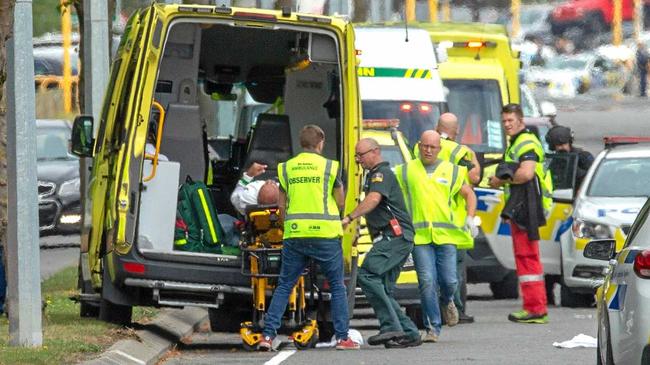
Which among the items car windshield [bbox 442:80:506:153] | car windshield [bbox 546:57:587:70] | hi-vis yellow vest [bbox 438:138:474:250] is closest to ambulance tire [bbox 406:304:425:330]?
hi-vis yellow vest [bbox 438:138:474:250]

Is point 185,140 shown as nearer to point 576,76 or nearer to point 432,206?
point 432,206

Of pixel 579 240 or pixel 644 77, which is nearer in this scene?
pixel 579 240

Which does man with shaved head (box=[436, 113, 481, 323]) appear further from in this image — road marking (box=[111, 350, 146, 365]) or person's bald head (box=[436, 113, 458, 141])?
road marking (box=[111, 350, 146, 365])

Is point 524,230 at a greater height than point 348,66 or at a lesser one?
lesser

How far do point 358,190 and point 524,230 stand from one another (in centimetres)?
271

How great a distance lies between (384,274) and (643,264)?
5.37 m

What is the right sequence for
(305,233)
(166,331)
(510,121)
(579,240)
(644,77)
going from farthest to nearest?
1. (644,77)
2. (579,240)
3. (510,121)
4. (166,331)
5. (305,233)

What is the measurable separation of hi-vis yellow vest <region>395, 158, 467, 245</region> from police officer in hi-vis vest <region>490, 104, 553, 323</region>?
4.44ft

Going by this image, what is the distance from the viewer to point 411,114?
21.3 metres

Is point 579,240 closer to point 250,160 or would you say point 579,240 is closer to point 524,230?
point 524,230

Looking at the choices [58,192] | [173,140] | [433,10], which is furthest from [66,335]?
[433,10]

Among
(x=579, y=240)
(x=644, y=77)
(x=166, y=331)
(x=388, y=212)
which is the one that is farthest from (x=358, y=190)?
(x=644, y=77)

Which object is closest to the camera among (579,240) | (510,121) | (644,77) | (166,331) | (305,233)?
(305,233)

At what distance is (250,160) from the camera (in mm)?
15844
